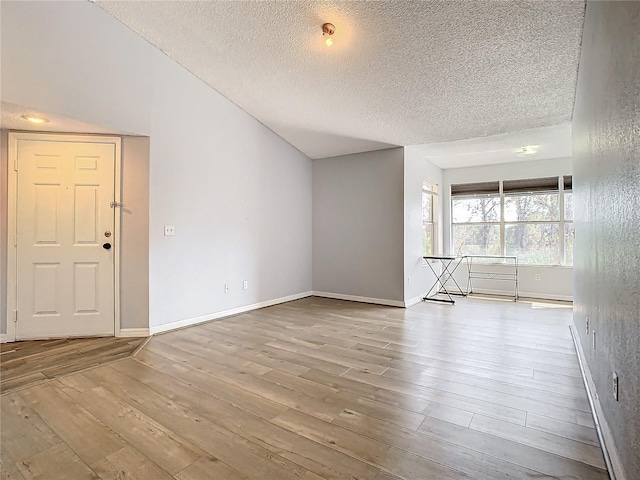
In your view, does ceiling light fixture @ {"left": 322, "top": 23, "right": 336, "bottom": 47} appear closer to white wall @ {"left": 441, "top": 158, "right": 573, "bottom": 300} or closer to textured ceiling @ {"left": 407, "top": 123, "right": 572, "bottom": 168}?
textured ceiling @ {"left": 407, "top": 123, "right": 572, "bottom": 168}

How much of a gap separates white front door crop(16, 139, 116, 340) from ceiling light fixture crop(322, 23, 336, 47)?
2.48 m

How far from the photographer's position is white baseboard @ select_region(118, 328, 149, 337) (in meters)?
3.56

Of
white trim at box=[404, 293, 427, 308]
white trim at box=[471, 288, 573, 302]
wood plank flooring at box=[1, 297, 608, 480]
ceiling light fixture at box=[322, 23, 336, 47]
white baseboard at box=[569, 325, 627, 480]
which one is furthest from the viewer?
white trim at box=[471, 288, 573, 302]

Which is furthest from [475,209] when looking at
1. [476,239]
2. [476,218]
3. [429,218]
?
[429,218]

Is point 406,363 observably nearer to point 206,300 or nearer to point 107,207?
point 206,300

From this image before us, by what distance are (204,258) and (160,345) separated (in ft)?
4.03

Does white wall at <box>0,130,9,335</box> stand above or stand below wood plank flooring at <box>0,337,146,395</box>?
above

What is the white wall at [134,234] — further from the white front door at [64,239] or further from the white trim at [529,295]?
the white trim at [529,295]

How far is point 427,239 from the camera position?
6.23m

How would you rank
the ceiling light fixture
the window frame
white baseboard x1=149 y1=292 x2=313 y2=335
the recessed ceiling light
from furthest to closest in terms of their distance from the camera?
1. the window frame
2. white baseboard x1=149 y1=292 x2=313 y2=335
3. the recessed ceiling light
4. the ceiling light fixture

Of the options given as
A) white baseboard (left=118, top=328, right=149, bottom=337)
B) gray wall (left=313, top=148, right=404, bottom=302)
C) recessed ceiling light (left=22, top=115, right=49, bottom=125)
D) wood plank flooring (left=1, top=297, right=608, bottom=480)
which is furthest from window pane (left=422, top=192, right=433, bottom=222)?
recessed ceiling light (left=22, top=115, right=49, bottom=125)

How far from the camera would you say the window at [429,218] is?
608 cm

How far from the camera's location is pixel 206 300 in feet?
13.9

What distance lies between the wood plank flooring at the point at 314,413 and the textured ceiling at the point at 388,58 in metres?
2.55
